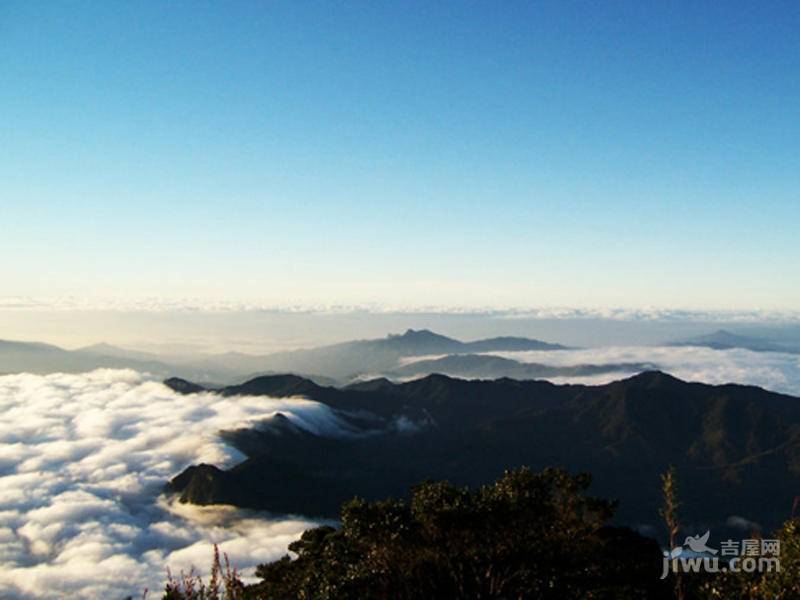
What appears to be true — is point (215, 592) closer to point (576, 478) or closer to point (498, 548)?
point (498, 548)

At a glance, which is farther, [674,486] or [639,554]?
[639,554]

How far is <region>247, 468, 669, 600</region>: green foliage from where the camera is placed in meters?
30.1

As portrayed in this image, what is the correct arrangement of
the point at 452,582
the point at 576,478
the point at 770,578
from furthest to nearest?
the point at 576,478
the point at 452,582
the point at 770,578

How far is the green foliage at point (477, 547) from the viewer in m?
30.1

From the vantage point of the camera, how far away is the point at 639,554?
5603cm

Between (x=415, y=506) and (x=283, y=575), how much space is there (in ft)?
53.3

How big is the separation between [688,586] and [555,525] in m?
15.4

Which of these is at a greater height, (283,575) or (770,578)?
(770,578)

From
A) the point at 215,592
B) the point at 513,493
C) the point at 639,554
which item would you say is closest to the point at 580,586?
the point at 513,493

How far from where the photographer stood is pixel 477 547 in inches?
1226

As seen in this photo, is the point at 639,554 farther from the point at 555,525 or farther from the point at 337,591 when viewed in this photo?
the point at 337,591

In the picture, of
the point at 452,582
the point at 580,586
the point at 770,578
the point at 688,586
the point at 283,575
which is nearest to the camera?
the point at 770,578

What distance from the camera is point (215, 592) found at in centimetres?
1076

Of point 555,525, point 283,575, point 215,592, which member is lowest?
point 283,575
